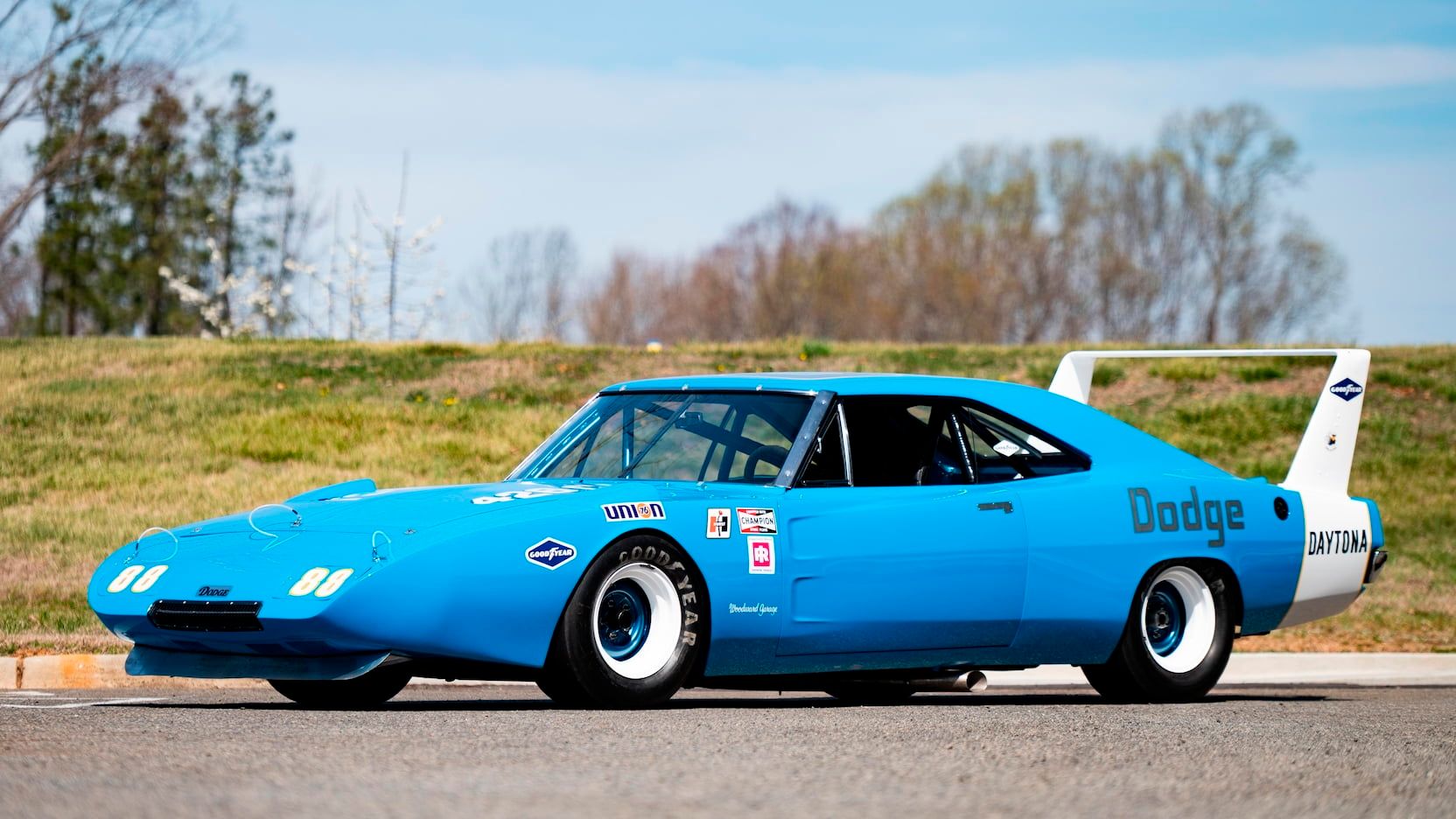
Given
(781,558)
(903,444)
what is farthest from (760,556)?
(903,444)

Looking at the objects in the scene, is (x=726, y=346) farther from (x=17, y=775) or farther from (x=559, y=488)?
(x=17, y=775)

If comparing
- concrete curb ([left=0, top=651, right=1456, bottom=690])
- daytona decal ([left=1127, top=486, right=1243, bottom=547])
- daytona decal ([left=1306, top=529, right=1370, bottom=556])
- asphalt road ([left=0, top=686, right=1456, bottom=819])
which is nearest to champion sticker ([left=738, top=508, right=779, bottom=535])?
asphalt road ([left=0, top=686, right=1456, bottom=819])

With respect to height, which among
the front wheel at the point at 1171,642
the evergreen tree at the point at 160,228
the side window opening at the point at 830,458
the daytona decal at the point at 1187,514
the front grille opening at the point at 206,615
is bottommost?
the front wheel at the point at 1171,642

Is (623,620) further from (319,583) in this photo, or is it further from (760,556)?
(319,583)

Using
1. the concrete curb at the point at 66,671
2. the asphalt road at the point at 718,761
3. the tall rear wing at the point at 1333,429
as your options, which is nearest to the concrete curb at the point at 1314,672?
the concrete curb at the point at 66,671

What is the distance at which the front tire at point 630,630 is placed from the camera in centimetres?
708

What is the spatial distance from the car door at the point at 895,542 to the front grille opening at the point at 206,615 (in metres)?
2.16

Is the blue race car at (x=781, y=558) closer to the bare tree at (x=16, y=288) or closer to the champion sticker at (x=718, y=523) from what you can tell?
the champion sticker at (x=718, y=523)

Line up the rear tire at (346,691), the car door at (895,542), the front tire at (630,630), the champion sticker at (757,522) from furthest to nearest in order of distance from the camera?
the rear tire at (346,691) → the car door at (895,542) → the champion sticker at (757,522) → the front tire at (630,630)

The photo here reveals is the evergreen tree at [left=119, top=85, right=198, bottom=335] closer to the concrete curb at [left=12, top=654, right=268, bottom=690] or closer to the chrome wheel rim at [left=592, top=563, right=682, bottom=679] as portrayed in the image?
the concrete curb at [left=12, top=654, right=268, bottom=690]

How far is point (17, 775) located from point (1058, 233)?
71992 millimetres

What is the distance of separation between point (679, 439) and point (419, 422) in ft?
46.6

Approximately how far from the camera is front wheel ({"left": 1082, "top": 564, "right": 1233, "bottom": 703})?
8797mm

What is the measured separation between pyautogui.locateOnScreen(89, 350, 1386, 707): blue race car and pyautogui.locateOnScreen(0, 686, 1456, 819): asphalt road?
275 mm
